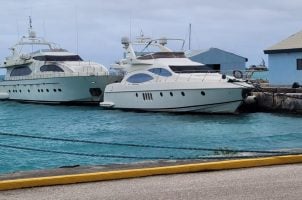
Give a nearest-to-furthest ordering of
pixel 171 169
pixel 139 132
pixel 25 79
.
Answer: pixel 171 169 < pixel 139 132 < pixel 25 79

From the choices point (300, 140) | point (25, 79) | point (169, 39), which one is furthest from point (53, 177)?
point (25, 79)

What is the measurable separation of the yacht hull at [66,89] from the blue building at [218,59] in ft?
32.0

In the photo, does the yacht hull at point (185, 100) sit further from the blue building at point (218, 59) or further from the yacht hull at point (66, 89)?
the blue building at point (218, 59)

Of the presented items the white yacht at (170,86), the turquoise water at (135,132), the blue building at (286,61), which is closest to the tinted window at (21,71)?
the turquoise water at (135,132)

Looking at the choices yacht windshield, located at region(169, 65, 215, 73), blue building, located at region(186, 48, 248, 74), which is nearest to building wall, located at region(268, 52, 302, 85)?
yacht windshield, located at region(169, 65, 215, 73)

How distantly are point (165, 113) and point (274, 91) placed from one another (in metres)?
6.66

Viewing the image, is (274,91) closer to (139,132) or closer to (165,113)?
(165,113)

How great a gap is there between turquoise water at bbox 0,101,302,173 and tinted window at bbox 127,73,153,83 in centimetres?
209

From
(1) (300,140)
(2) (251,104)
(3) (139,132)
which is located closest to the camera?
(1) (300,140)

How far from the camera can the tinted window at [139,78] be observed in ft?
115

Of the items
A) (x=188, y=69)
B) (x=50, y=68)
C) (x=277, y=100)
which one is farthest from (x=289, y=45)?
(x=50, y=68)

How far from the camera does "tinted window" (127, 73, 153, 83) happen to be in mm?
35156

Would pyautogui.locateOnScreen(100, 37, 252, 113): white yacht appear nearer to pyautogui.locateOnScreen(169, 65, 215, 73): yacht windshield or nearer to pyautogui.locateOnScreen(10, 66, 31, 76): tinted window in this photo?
pyautogui.locateOnScreen(169, 65, 215, 73): yacht windshield

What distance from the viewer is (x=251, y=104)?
34.3m
